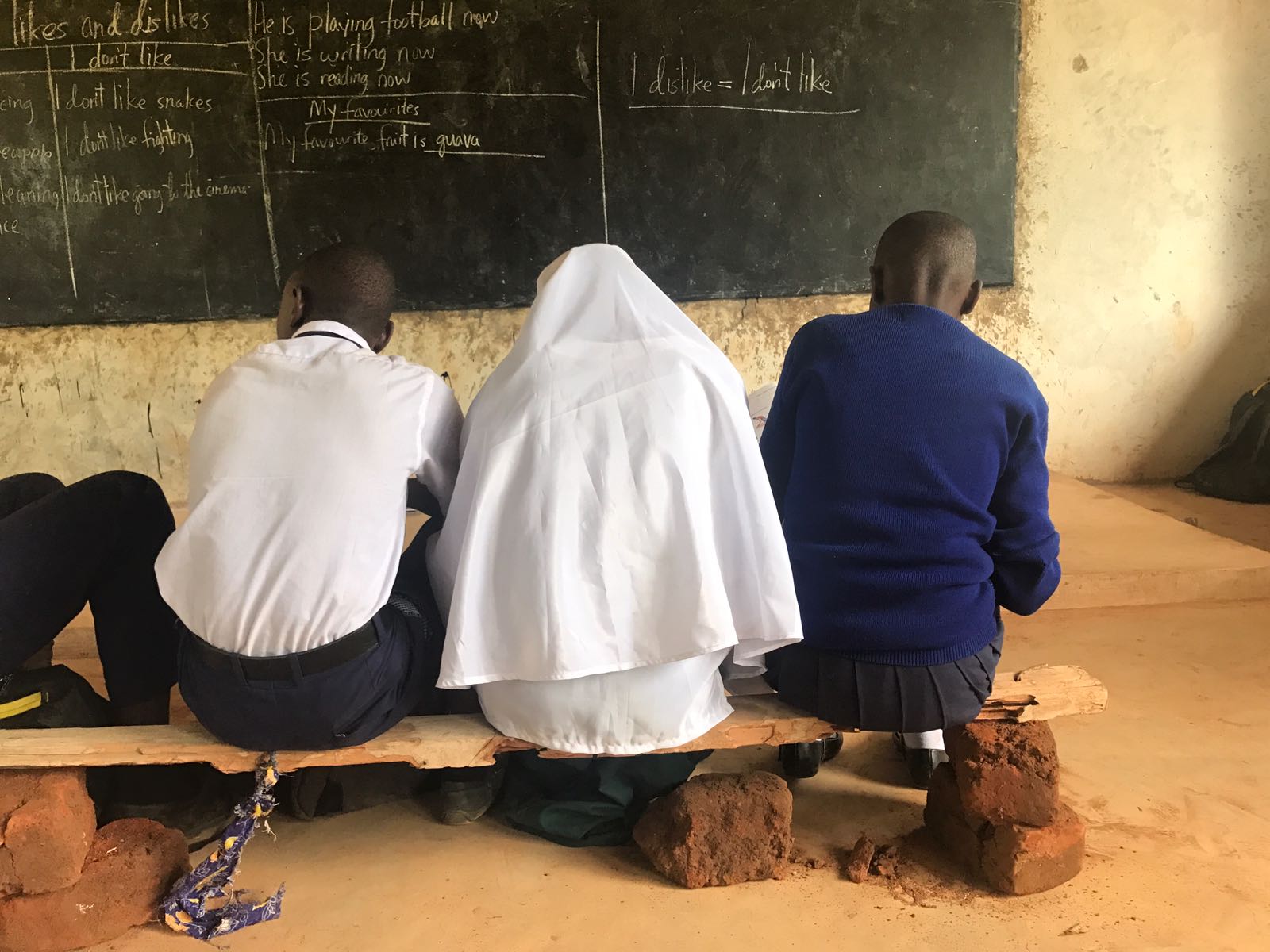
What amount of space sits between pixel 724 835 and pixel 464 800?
1.81 ft

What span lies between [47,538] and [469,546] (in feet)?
2.56

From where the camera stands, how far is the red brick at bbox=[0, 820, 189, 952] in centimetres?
154

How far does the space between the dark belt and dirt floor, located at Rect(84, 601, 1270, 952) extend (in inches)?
17.8

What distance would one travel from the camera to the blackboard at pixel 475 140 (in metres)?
3.67

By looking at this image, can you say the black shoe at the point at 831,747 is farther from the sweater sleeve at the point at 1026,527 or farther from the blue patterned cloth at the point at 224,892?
the blue patterned cloth at the point at 224,892

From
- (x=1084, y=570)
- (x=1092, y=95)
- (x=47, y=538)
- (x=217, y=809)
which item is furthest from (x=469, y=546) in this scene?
(x=1092, y=95)

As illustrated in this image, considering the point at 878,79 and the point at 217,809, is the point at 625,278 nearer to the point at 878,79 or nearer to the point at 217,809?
the point at 217,809

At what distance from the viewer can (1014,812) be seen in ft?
5.41

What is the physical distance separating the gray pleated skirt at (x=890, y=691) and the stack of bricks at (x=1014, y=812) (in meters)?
0.09

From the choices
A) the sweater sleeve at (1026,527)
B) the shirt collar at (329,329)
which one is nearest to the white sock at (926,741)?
the sweater sleeve at (1026,527)

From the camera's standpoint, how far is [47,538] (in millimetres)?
1666

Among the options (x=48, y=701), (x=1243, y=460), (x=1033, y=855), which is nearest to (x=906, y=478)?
(x=1033, y=855)

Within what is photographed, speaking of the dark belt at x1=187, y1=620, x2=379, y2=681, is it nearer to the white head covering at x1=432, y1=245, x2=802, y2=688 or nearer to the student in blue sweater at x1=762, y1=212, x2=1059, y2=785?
the white head covering at x1=432, y1=245, x2=802, y2=688

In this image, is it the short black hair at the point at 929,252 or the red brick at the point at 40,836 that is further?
the short black hair at the point at 929,252
